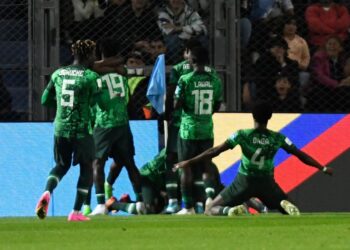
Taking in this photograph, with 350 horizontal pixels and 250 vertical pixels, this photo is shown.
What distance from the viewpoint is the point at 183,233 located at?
479 inches

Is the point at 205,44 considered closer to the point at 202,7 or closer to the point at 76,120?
the point at 202,7

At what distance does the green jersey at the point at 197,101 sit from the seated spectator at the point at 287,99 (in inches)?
70.1

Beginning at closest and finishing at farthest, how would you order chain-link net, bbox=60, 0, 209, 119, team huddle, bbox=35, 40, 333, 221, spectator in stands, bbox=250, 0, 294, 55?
team huddle, bbox=35, 40, 333, 221, chain-link net, bbox=60, 0, 209, 119, spectator in stands, bbox=250, 0, 294, 55

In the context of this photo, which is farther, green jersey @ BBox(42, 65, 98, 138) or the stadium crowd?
the stadium crowd

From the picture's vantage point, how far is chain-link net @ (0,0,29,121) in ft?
60.9

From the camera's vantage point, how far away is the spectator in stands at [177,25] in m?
18.8

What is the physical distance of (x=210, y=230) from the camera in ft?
41.3

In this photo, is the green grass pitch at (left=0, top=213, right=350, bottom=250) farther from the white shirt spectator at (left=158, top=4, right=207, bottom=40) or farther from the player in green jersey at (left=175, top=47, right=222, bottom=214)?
the white shirt spectator at (left=158, top=4, right=207, bottom=40)

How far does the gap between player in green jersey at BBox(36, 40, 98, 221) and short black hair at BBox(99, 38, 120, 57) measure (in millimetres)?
1552

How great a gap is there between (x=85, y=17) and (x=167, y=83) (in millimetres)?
1580

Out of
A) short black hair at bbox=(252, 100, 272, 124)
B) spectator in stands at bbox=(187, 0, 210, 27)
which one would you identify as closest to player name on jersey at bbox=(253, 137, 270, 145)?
short black hair at bbox=(252, 100, 272, 124)

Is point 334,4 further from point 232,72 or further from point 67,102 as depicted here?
point 67,102

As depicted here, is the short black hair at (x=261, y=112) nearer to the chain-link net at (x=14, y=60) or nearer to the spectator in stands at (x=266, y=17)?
the spectator in stands at (x=266, y=17)

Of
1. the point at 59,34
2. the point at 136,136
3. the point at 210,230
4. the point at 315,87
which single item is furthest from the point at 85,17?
the point at 210,230
